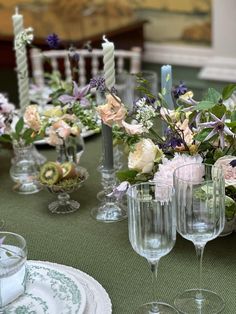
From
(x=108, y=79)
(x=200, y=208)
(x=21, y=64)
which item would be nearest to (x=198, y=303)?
(x=200, y=208)

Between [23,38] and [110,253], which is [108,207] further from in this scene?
[23,38]

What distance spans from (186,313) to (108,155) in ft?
1.63

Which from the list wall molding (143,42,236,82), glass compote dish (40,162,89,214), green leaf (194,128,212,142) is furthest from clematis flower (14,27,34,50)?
wall molding (143,42,236,82)

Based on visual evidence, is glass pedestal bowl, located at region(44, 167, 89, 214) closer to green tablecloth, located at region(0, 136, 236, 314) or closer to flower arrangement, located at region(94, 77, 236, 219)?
green tablecloth, located at region(0, 136, 236, 314)

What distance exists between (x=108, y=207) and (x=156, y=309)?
1.49 feet

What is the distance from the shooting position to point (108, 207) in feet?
4.89

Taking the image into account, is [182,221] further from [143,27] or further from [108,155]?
[143,27]

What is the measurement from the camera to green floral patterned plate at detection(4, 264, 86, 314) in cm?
106

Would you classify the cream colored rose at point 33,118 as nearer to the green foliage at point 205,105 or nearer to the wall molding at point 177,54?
the green foliage at point 205,105

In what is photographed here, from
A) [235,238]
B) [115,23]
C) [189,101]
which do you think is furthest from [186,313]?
[115,23]

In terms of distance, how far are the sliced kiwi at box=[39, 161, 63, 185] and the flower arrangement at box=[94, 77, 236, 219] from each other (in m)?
0.19

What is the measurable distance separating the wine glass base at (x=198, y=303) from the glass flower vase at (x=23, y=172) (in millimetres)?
632

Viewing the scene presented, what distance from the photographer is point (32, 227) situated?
1.44 metres

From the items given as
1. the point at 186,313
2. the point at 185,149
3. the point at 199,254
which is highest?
the point at 185,149
